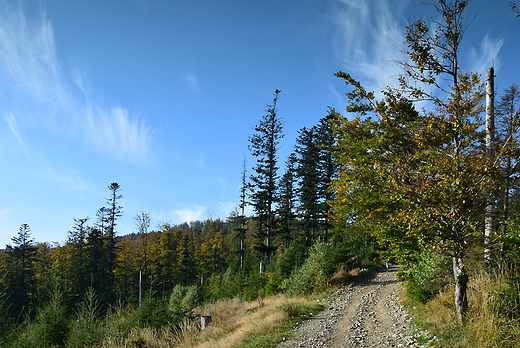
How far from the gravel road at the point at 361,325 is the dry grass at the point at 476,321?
1.62ft

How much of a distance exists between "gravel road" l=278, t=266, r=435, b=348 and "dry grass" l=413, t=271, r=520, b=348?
49 cm

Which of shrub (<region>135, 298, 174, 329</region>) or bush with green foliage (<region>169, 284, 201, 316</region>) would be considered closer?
shrub (<region>135, 298, 174, 329</region>)

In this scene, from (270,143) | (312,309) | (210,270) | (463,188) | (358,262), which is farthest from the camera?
(210,270)

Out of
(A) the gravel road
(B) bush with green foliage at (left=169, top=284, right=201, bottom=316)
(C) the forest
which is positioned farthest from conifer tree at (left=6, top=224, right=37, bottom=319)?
(A) the gravel road

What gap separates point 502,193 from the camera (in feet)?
21.3

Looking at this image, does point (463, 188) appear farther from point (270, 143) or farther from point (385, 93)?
point (270, 143)

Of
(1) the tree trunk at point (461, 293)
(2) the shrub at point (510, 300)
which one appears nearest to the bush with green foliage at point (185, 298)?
(1) the tree trunk at point (461, 293)

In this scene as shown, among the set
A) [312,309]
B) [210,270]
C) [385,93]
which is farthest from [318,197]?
[210,270]

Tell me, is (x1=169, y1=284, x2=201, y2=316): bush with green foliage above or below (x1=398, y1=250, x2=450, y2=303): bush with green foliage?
below

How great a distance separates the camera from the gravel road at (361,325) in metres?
6.70

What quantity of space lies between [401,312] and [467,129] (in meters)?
6.18

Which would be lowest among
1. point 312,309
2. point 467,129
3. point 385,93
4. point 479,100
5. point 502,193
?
point 312,309

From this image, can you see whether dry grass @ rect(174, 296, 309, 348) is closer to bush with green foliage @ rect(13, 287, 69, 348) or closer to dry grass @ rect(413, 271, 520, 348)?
dry grass @ rect(413, 271, 520, 348)

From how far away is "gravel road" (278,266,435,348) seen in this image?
22.0ft
